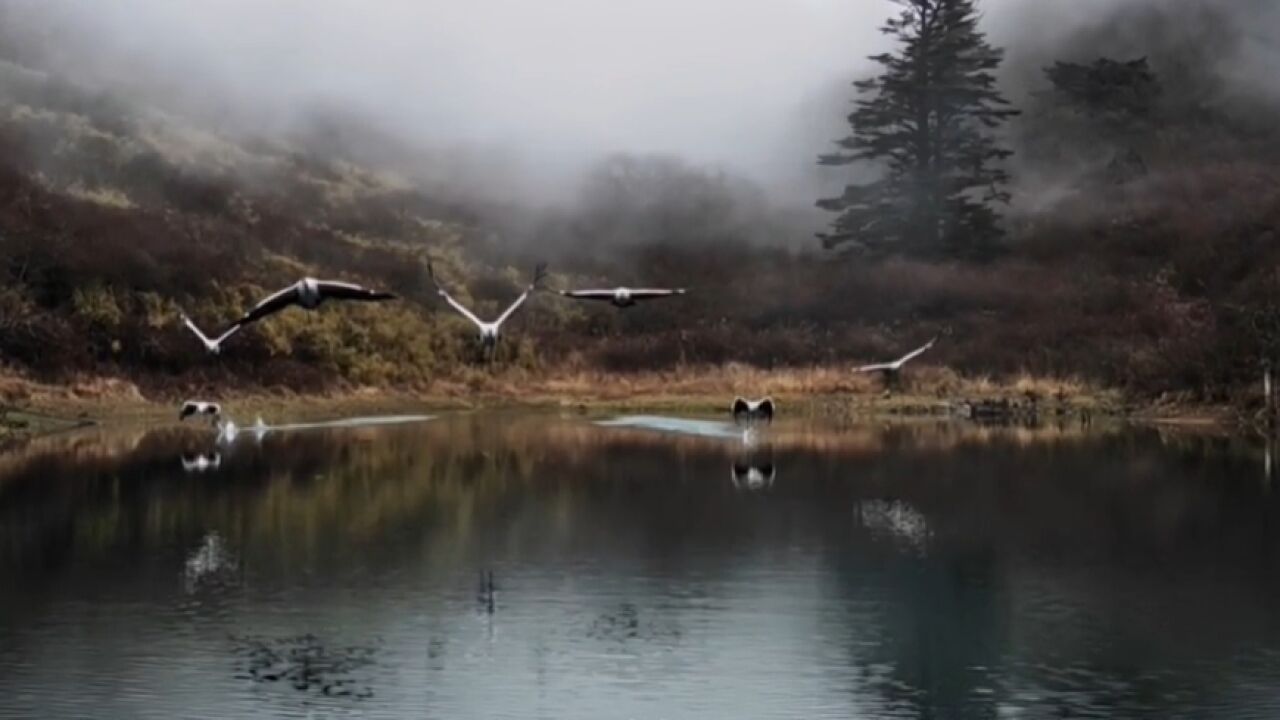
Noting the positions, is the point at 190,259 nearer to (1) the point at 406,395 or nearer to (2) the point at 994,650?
(1) the point at 406,395

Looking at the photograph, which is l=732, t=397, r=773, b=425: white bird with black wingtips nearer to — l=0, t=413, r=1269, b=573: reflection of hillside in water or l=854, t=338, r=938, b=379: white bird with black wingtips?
l=0, t=413, r=1269, b=573: reflection of hillside in water

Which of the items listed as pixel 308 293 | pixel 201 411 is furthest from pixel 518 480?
pixel 201 411

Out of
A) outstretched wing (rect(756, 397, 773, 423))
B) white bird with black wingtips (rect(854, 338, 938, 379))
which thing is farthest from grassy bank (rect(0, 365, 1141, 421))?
outstretched wing (rect(756, 397, 773, 423))

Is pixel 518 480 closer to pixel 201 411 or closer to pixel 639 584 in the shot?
pixel 639 584

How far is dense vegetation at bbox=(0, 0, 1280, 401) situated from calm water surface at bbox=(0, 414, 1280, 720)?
15.8 m

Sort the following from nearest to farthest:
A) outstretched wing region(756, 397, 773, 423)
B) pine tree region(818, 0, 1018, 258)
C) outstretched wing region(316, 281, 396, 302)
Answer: outstretched wing region(316, 281, 396, 302)
outstretched wing region(756, 397, 773, 423)
pine tree region(818, 0, 1018, 258)

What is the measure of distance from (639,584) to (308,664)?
597cm

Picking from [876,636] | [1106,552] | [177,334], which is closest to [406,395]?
[177,334]

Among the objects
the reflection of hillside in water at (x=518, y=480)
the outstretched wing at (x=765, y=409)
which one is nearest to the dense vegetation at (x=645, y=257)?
the outstretched wing at (x=765, y=409)

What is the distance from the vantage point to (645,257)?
84375 millimetres

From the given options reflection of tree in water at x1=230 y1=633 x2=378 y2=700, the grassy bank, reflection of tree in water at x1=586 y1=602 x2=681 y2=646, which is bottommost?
reflection of tree in water at x1=230 y1=633 x2=378 y2=700

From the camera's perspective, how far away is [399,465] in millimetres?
42219

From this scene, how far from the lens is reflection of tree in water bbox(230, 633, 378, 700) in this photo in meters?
20.3

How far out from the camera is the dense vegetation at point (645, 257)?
60.7 m
